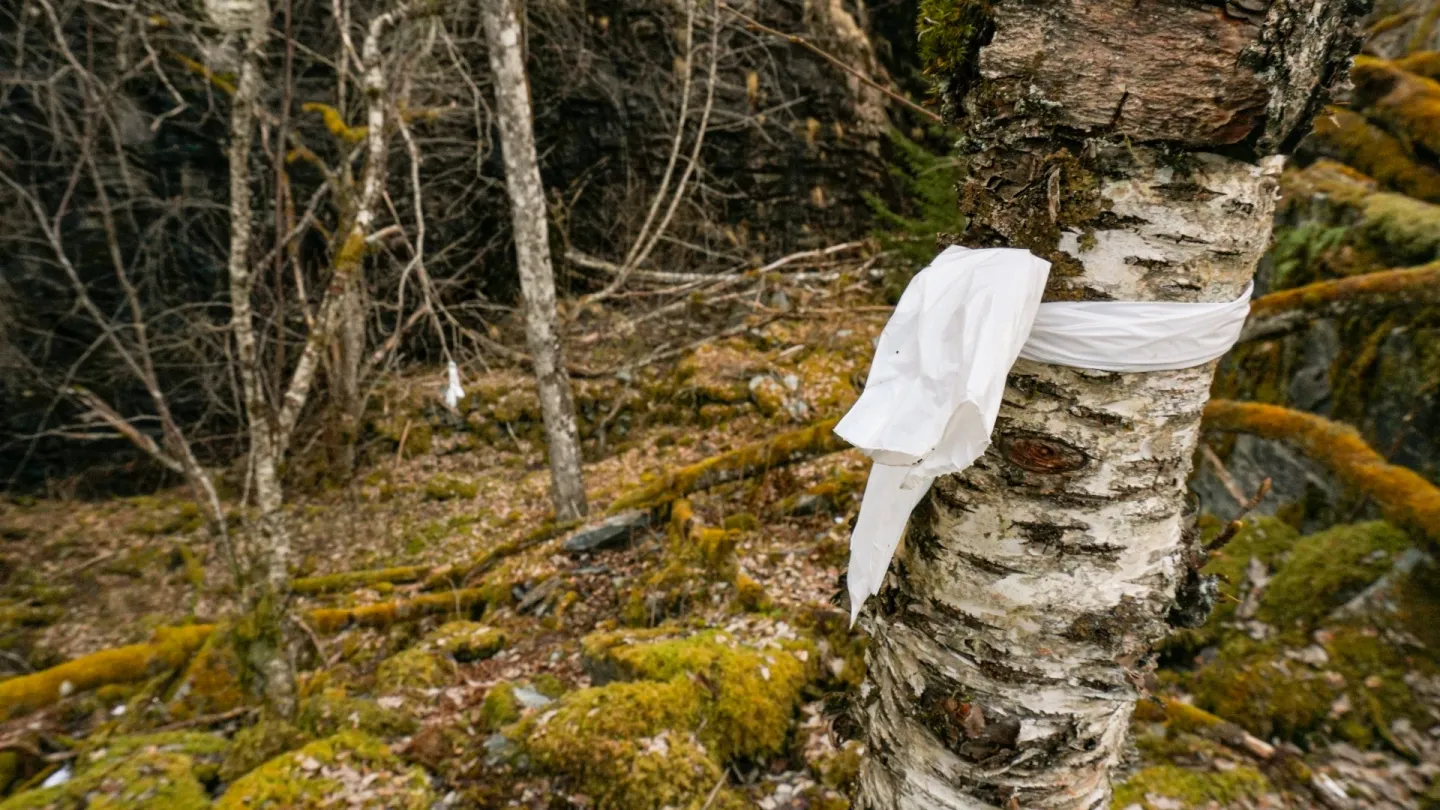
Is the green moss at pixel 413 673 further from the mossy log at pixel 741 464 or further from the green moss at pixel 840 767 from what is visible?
the green moss at pixel 840 767

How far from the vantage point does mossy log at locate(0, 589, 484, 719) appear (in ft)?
13.5

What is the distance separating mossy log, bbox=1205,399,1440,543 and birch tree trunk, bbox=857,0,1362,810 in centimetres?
272

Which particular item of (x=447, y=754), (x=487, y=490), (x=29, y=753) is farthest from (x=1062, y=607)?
(x=487, y=490)

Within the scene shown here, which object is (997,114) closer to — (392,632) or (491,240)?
(392,632)

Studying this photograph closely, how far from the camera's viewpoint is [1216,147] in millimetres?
1005

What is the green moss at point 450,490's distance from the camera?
7840 millimetres

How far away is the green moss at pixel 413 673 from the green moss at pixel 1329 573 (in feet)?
14.5

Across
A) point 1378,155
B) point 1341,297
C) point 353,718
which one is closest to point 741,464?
point 353,718

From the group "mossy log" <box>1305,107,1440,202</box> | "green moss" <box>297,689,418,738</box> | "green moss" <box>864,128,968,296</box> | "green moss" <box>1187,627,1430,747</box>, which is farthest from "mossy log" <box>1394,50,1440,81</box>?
"green moss" <box>297,689,418,738</box>

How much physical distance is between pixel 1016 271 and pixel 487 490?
770 cm

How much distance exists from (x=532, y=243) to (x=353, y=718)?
3552 mm

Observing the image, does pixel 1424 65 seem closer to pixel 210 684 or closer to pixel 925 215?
pixel 925 215

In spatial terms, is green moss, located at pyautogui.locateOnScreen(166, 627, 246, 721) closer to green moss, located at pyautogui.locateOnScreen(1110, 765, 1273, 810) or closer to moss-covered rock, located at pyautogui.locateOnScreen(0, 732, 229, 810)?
moss-covered rock, located at pyautogui.locateOnScreen(0, 732, 229, 810)

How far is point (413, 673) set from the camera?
3.86 metres
